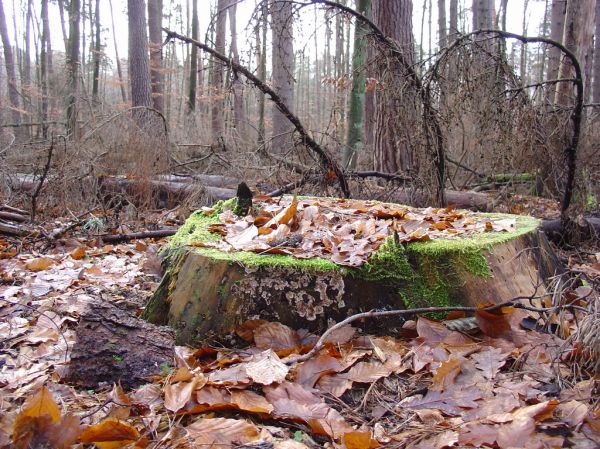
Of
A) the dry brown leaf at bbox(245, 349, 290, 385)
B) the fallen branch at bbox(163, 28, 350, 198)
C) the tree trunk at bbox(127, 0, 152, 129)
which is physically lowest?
the dry brown leaf at bbox(245, 349, 290, 385)

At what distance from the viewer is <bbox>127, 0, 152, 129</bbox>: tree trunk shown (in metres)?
11.4

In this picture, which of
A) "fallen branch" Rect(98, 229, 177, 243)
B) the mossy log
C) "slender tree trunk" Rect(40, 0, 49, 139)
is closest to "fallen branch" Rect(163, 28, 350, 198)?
"fallen branch" Rect(98, 229, 177, 243)

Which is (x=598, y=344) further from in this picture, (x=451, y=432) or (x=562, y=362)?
(x=451, y=432)

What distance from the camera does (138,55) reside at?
1165 cm

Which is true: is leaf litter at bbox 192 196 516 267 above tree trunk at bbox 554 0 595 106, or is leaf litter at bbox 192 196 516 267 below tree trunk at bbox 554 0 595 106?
below

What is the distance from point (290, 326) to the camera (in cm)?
234

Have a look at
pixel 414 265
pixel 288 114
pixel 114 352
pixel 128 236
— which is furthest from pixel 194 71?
pixel 114 352

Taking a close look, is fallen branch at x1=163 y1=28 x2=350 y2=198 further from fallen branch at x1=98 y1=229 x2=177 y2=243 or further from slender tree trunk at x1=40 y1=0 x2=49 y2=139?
slender tree trunk at x1=40 y1=0 x2=49 y2=139

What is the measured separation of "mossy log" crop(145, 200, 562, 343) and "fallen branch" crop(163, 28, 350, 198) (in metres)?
2.52

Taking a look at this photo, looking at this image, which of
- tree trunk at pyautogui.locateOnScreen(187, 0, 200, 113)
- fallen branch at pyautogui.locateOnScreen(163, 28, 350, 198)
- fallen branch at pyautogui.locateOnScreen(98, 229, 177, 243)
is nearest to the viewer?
fallen branch at pyautogui.locateOnScreen(163, 28, 350, 198)

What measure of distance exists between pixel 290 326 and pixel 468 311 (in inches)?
35.5

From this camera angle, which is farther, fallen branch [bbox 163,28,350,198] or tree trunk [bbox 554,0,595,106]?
tree trunk [bbox 554,0,595,106]

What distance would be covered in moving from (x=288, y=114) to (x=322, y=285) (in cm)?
310

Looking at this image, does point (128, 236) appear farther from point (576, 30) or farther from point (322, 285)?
point (576, 30)
